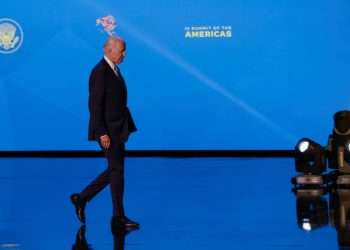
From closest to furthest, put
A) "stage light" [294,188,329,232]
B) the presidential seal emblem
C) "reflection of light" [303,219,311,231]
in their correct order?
"reflection of light" [303,219,311,231] < "stage light" [294,188,329,232] < the presidential seal emblem

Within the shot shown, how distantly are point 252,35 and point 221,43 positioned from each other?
1.45ft

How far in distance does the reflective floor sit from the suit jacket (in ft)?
2.41

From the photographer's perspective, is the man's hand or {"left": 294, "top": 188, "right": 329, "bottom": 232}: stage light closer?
the man's hand

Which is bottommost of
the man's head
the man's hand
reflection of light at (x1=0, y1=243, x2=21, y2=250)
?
reflection of light at (x1=0, y1=243, x2=21, y2=250)

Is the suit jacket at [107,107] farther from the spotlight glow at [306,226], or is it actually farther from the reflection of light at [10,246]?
the spotlight glow at [306,226]

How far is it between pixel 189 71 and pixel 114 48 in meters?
6.02

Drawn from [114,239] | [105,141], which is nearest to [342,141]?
[105,141]

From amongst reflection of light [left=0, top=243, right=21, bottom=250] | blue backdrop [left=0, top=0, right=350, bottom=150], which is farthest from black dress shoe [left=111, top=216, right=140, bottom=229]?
blue backdrop [left=0, top=0, right=350, bottom=150]

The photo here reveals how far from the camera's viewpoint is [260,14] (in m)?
12.6

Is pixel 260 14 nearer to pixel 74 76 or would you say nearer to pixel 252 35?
pixel 252 35

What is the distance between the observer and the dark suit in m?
6.79

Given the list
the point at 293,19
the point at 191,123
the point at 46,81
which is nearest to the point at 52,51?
the point at 46,81

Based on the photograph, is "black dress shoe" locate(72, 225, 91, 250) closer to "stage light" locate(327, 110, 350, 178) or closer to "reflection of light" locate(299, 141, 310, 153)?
"reflection of light" locate(299, 141, 310, 153)

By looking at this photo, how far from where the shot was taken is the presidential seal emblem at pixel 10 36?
42.9ft
